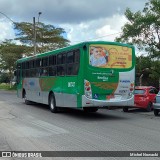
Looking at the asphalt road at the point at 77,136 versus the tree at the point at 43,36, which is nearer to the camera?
the asphalt road at the point at 77,136

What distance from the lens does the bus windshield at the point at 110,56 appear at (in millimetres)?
14852

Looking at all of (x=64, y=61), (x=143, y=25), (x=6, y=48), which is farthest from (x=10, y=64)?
(x=64, y=61)

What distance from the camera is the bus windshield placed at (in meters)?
14.9

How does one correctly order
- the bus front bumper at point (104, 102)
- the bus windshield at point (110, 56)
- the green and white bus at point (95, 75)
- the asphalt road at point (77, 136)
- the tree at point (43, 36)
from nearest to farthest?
1. the asphalt road at point (77, 136)
2. the bus front bumper at point (104, 102)
3. the green and white bus at point (95, 75)
4. the bus windshield at point (110, 56)
5. the tree at point (43, 36)

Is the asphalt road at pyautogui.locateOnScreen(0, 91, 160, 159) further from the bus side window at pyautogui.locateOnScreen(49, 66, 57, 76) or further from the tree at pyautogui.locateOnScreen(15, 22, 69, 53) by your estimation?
the tree at pyautogui.locateOnScreen(15, 22, 69, 53)

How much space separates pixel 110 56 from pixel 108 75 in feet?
2.81

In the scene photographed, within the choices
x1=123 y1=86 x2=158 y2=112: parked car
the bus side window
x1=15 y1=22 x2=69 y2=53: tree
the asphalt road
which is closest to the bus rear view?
the asphalt road

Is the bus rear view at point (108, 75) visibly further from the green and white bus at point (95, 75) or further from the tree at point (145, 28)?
the tree at point (145, 28)

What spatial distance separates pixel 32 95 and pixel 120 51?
329 inches

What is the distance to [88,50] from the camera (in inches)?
578

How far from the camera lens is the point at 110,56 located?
50.0ft

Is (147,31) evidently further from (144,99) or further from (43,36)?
(43,36)

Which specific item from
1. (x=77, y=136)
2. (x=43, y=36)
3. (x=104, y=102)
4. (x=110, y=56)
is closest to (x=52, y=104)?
(x=104, y=102)

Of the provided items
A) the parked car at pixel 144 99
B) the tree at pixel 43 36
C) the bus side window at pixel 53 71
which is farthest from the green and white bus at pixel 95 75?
the tree at pixel 43 36
